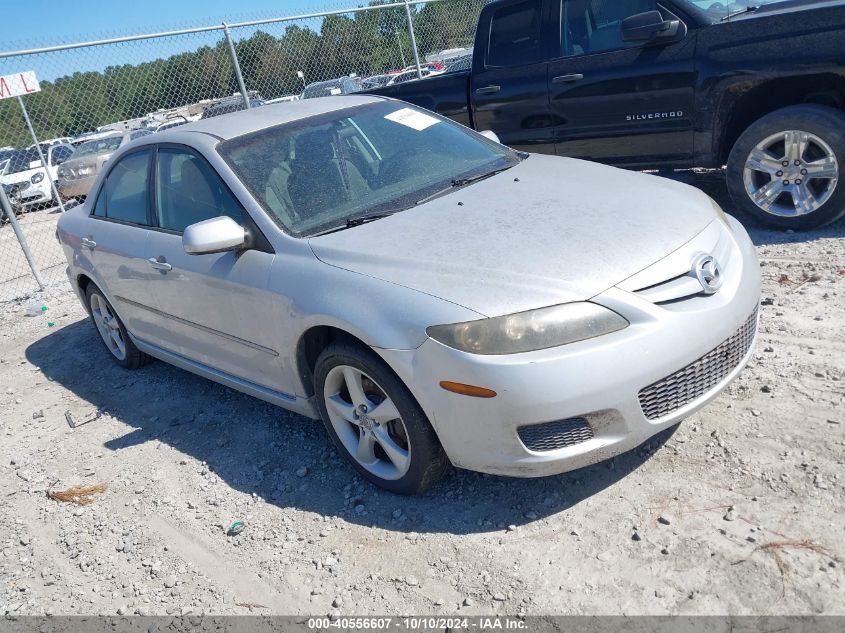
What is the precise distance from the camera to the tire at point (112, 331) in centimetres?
532

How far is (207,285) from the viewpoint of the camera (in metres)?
3.86

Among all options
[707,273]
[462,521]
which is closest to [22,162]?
[462,521]

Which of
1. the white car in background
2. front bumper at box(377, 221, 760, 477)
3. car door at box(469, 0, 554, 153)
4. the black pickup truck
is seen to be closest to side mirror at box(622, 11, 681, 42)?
the black pickup truck

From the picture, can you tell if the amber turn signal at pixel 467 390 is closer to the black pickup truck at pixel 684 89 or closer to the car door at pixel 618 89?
the black pickup truck at pixel 684 89

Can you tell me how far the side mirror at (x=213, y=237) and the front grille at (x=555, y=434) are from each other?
5.39 feet

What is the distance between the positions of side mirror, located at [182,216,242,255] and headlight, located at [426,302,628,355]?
1320mm

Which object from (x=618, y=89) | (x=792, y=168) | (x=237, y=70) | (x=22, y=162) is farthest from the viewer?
(x=22, y=162)

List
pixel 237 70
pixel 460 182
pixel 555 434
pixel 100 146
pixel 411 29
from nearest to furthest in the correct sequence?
pixel 555 434
pixel 460 182
pixel 237 70
pixel 411 29
pixel 100 146

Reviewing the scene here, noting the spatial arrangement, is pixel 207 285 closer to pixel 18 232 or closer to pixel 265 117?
pixel 265 117

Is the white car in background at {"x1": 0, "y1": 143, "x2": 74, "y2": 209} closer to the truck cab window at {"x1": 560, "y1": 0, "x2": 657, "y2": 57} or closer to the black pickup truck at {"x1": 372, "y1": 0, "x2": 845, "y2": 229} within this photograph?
the black pickup truck at {"x1": 372, "y1": 0, "x2": 845, "y2": 229}

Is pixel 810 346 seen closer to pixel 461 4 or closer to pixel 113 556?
pixel 113 556

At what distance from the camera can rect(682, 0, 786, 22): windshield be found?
18.2ft

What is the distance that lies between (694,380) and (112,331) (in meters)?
4.21

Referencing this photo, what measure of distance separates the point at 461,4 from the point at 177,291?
33.2 feet
